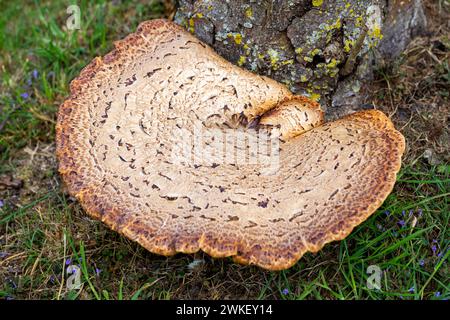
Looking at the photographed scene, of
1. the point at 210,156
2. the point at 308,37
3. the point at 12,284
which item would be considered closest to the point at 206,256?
the point at 210,156

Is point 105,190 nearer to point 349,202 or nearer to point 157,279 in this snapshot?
point 157,279

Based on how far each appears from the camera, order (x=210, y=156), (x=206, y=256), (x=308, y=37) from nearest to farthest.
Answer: (x=210, y=156) → (x=206, y=256) → (x=308, y=37)

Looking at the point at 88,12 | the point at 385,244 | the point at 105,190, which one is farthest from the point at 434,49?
the point at 88,12

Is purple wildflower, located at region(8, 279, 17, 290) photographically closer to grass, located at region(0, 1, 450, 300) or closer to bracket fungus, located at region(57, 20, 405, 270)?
grass, located at region(0, 1, 450, 300)

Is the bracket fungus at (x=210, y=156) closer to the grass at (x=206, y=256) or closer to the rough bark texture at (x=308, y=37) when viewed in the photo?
the rough bark texture at (x=308, y=37)

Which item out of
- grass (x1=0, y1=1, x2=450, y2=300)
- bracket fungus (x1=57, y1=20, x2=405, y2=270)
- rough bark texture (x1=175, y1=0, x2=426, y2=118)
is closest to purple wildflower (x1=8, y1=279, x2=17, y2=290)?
grass (x1=0, y1=1, x2=450, y2=300)

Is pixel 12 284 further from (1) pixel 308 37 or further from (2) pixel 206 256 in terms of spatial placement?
(1) pixel 308 37
